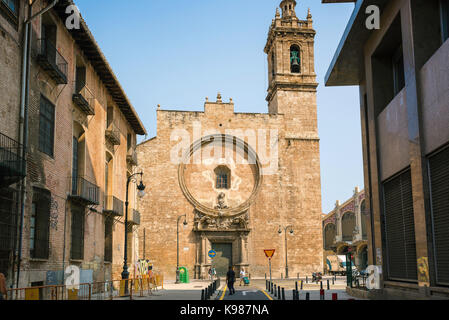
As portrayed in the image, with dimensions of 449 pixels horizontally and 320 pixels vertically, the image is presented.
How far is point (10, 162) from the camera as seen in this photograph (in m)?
13.6

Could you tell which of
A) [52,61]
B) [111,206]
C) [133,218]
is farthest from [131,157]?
[52,61]

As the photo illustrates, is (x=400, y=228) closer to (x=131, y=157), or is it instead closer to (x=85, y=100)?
(x=85, y=100)

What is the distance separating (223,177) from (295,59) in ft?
42.0

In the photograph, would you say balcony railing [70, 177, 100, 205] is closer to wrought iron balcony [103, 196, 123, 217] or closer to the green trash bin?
wrought iron balcony [103, 196, 123, 217]

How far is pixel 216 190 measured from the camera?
47.5 m

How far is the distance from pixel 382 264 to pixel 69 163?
11750 millimetres

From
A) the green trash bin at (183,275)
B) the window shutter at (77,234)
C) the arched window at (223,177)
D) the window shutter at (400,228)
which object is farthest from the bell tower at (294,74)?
the window shutter at (400,228)

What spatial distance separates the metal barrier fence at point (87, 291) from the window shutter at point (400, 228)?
9690mm

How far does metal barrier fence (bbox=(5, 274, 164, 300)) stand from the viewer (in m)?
13.7

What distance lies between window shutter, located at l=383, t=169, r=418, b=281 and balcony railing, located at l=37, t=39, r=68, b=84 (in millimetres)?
11399

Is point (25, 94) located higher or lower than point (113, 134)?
lower

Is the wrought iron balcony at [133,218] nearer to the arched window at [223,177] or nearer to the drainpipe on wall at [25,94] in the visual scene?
the drainpipe on wall at [25,94]

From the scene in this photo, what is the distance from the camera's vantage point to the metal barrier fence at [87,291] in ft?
44.9

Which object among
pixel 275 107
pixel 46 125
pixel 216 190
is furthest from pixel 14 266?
pixel 275 107
